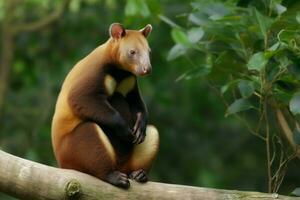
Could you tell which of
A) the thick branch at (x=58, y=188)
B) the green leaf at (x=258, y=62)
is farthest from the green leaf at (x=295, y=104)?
the thick branch at (x=58, y=188)

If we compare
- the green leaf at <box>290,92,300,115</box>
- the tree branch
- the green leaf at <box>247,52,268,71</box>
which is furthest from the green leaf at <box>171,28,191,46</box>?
the green leaf at <box>290,92,300,115</box>

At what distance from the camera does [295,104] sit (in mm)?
5488

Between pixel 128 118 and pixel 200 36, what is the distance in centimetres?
80

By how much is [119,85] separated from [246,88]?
2.88 ft

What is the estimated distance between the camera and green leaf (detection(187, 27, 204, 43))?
6.51 meters

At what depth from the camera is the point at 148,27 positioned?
252 inches

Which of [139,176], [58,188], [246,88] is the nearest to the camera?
[58,188]

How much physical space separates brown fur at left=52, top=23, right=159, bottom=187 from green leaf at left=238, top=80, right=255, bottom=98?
0.69 m

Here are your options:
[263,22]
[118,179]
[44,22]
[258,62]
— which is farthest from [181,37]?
[44,22]

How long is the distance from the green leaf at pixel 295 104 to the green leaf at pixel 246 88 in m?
0.45

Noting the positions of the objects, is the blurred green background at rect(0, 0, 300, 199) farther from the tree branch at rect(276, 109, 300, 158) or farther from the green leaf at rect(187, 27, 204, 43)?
the tree branch at rect(276, 109, 300, 158)

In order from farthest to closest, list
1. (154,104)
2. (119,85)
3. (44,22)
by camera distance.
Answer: (154,104) < (44,22) < (119,85)

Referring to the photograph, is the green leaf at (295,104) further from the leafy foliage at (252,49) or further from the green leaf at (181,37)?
the green leaf at (181,37)

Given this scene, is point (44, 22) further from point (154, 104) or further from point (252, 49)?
point (252, 49)
